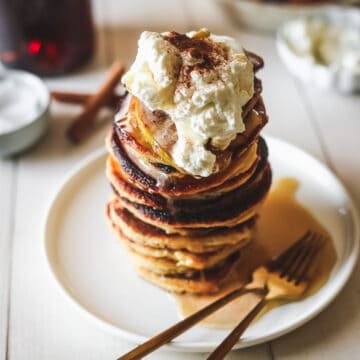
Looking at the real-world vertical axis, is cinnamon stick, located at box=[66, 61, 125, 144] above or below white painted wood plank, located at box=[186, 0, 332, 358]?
below

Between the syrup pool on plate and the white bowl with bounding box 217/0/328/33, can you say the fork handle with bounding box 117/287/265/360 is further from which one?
the white bowl with bounding box 217/0/328/33

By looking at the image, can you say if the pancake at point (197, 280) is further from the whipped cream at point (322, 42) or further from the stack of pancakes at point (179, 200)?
the whipped cream at point (322, 42)

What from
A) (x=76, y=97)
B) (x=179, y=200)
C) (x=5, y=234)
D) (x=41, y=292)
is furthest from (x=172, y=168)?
(x=76, y=97)

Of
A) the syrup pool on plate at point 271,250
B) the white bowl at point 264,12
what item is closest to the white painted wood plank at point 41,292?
the syrup pool on plate at point 271,250

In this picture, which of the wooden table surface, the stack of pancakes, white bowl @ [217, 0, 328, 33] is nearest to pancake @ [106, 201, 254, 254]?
the stack of pancakes

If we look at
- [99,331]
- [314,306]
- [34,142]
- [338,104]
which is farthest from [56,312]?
[338,104]

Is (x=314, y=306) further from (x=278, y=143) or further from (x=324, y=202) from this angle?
(x=278, y=143)
